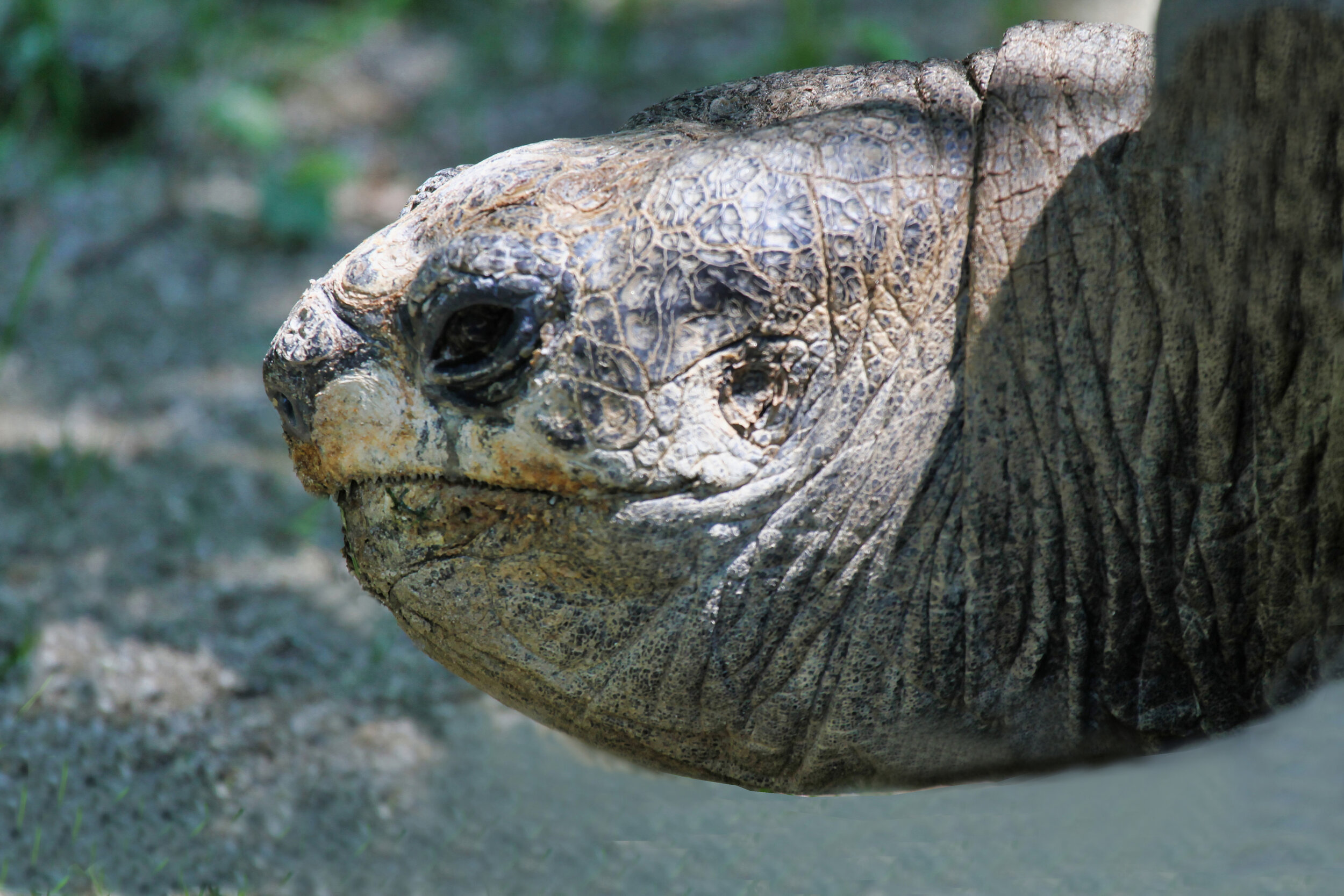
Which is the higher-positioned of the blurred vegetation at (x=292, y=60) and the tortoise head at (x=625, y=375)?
the blurred vegetation at (x=292, y=60)

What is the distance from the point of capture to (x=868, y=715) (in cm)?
210

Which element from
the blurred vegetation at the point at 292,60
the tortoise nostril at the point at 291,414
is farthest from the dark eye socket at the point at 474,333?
the blurred vegetation at the point at 292,60

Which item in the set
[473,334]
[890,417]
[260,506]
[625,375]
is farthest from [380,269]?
[260,506]

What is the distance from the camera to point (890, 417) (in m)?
2.04

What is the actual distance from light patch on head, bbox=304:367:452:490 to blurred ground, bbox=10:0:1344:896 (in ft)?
3.87

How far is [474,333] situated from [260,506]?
3044mm

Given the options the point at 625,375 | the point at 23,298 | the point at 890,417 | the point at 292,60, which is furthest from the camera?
the point at 292,60

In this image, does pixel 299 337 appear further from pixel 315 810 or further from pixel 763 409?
pixel 315 810

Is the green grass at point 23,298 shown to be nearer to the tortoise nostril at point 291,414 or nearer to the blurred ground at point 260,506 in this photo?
the blurred ground at point 260,506

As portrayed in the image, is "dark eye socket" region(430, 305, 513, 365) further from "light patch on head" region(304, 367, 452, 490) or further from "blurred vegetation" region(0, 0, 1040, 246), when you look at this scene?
"blurred vegetation" region(0, 0, 1040, 246)

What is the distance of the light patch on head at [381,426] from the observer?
77.4 inches

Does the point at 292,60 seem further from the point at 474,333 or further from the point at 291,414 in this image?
the point at 474,333

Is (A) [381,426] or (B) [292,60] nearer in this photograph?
(A) [381,426]

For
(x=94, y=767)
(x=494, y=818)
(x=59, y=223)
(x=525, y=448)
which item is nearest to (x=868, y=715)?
(x=525, y=448)
